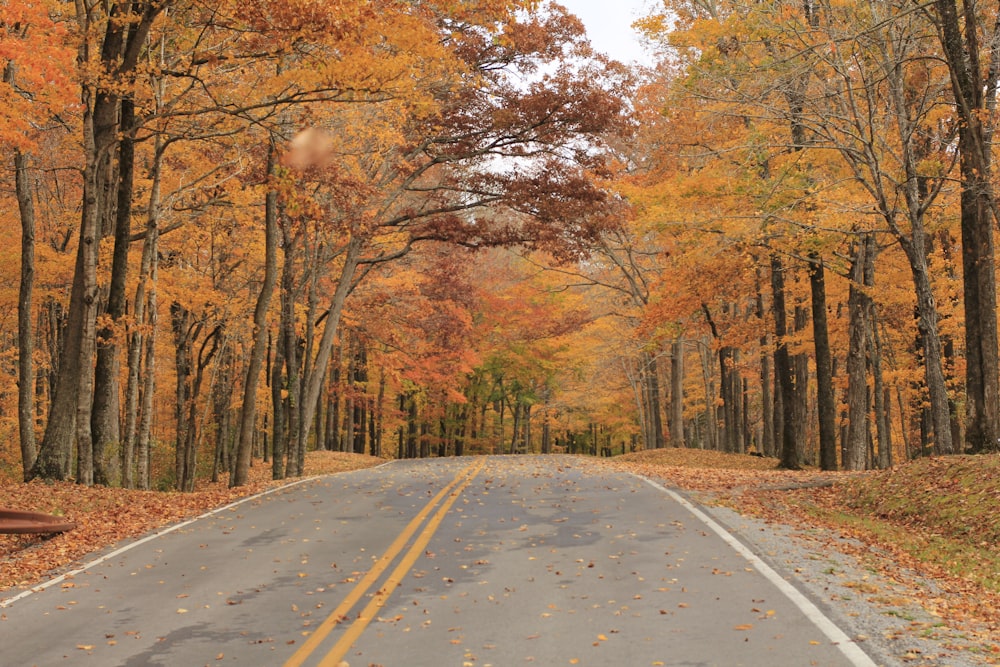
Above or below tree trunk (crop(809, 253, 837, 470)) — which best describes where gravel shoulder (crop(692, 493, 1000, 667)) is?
below

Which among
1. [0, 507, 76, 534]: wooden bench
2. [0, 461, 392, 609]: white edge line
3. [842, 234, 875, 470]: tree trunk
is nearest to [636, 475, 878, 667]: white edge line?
[0, 461, 392, 609]: white edge line

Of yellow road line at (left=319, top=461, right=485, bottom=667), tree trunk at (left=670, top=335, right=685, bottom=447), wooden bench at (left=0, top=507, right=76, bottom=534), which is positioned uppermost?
tree trunk at (left=670, top=335, right=685, bottom=447)

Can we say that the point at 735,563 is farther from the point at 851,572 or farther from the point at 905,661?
the point at 905,661

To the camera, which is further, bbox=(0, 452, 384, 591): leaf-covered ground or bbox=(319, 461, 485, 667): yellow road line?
bbox=(0, 452, 384, 591): leaf-covered ground

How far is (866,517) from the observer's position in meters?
14.0

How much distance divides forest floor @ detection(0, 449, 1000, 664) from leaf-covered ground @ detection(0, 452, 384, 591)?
2 centimetres

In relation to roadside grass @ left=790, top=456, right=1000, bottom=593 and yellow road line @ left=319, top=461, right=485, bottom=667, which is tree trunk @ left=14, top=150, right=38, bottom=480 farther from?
roadside grass @ left=790, top=456, right=1000, bottom=593

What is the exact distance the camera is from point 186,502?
1623 centimetres

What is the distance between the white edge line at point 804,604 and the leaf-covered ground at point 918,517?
65cm

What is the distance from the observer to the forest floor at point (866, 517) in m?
8.80

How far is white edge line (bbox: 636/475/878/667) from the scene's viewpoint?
5930 mm

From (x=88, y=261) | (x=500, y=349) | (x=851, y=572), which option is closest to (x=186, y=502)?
(x=88, y=261)

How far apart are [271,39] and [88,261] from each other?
510 cm

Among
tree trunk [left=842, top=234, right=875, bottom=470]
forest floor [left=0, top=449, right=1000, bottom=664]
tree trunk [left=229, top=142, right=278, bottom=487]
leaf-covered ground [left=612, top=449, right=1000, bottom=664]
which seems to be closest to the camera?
leaf-covered ground [left=612, top=449, right=1000, bottom=664]
